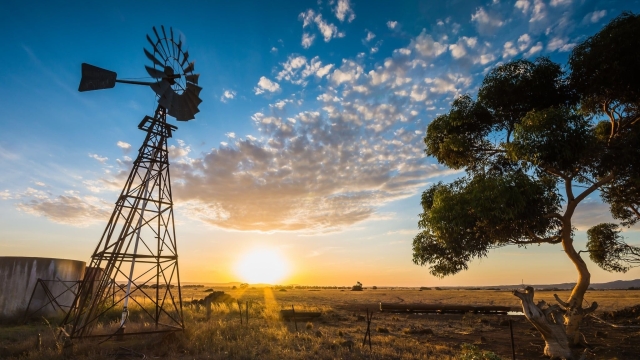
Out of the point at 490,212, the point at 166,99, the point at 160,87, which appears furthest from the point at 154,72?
the point at 490,212

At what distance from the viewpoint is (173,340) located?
15961 millimetres

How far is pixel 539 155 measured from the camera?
37.8ft

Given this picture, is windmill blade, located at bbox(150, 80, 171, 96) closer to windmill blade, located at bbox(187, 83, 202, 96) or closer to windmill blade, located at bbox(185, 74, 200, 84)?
windmill blade, located at bbox(187, 83, 202, 96)

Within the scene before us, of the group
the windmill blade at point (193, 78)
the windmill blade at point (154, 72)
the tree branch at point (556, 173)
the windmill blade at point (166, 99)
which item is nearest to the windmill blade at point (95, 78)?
the windmill blade at point (154, 72)

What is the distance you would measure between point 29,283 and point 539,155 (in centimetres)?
3220

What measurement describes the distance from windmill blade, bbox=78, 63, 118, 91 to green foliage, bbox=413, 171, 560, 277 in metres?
16.5

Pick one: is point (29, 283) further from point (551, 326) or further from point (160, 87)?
point (551, 326)

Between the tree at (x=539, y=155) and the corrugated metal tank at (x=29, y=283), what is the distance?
1051 inches

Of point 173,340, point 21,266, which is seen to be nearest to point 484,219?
point 173,340

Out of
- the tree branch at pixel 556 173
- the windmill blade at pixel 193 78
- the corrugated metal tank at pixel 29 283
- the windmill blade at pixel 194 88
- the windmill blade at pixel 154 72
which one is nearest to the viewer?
the tree branch at pixel 556 173

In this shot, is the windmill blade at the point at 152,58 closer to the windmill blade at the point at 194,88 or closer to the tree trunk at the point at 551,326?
the windmill blade at the point at 194,88

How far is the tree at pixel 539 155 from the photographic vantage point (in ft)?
38.1

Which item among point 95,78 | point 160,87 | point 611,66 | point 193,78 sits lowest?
point 611,66

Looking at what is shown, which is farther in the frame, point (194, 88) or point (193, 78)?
point (193, 78)
